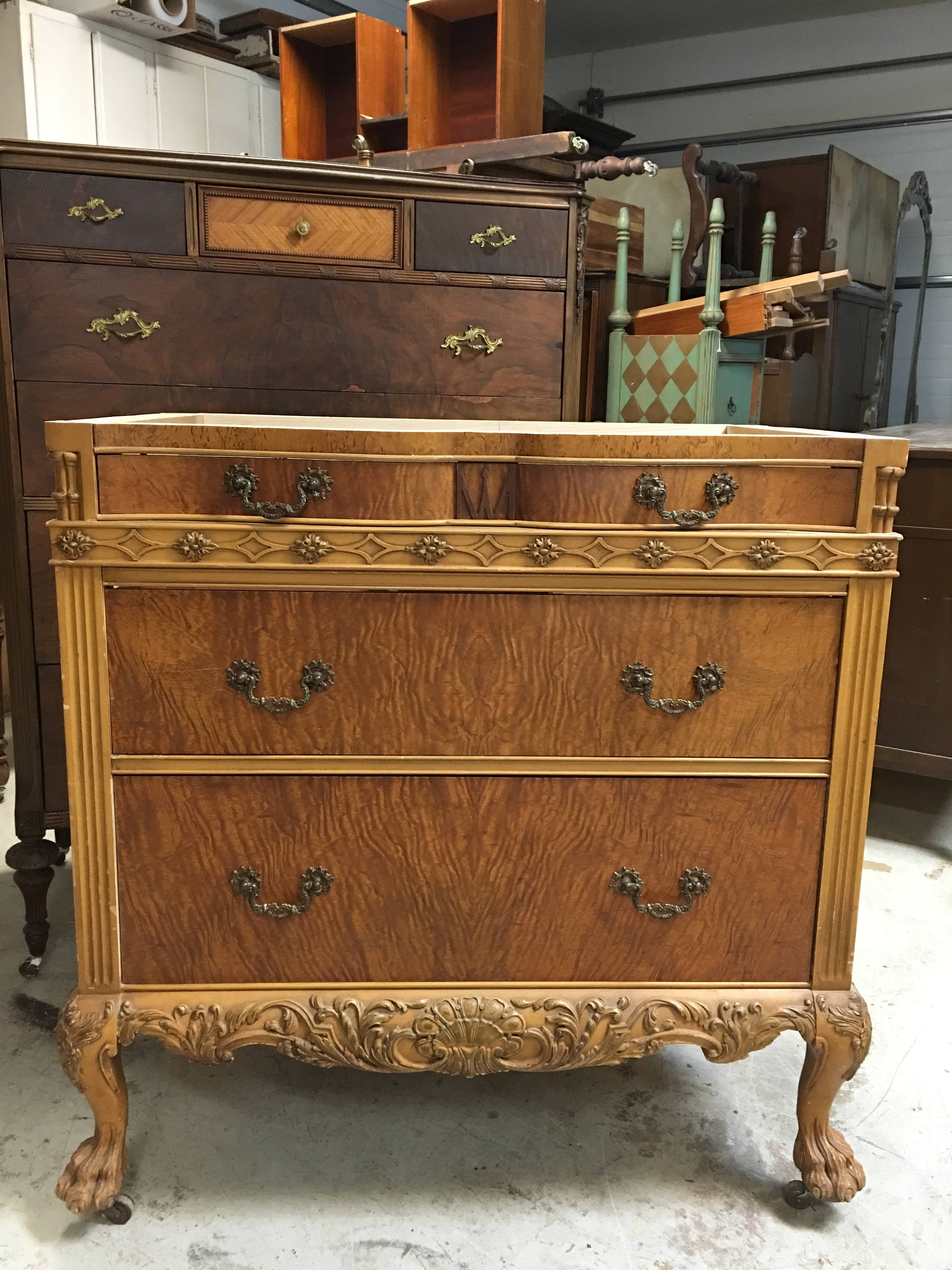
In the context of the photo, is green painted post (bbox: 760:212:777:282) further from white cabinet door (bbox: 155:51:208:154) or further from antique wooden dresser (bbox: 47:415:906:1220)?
antique wooden dresser (bbox: 47:415:906:1220)

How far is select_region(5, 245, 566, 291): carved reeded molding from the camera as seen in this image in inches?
70.7

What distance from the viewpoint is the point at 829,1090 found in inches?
54.1

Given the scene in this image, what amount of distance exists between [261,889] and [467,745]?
0.35m

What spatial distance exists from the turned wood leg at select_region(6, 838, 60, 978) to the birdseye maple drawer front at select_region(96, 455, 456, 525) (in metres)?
1.05

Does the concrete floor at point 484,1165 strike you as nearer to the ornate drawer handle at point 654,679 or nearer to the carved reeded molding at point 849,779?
the carved reeded molding at point 849,779

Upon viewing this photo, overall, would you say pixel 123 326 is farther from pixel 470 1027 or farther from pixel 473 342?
pixel 470 1027

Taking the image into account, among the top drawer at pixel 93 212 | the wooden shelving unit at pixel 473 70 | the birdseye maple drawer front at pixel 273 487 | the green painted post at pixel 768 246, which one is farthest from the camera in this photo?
the green painted post at pixel 768 246

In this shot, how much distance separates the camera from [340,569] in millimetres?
1263

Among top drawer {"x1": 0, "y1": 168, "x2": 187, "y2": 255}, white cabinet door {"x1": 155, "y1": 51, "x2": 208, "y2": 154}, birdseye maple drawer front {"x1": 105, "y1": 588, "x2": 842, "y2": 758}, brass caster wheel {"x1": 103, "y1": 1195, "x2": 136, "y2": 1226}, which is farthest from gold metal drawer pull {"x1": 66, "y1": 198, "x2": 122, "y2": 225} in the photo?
white cabinet door {"x1": 155, "y1": 51, "x2": 208, "y2": 154}

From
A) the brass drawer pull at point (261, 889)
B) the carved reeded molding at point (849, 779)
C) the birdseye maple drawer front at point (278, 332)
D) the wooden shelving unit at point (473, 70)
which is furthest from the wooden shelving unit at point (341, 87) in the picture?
the brass drawer pull at point (261, 889)

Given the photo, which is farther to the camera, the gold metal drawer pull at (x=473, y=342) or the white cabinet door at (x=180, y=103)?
the white cabinet door at (x=180, y=103)

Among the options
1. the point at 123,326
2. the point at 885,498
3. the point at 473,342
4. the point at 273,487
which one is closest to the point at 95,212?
the point at 123,326

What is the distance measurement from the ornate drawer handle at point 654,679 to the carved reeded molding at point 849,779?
17 centimetres

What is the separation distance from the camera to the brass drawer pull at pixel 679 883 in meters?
1.35
